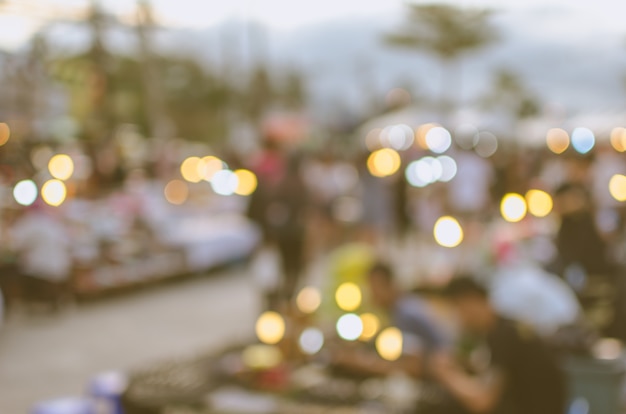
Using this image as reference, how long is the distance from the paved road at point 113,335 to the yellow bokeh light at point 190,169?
788cm

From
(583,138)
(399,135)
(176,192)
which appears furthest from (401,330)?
(583,138)

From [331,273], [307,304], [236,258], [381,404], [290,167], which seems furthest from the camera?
[236,258]

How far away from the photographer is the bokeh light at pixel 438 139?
25422mm

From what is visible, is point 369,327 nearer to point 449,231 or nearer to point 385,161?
point 449,231

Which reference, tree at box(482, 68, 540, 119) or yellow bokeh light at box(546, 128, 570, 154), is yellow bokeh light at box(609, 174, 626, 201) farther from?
tree at box(482, 68, 540, 119)

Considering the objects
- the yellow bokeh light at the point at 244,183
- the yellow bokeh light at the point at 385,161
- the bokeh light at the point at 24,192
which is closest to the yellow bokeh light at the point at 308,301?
the bokeh light at the point at 24,192

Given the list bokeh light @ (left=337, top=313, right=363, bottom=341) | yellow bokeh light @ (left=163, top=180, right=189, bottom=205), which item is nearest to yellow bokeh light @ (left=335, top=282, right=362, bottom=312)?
bokeh light @ (left=337, top=313, right=363, bottom=341)

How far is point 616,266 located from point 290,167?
344cm

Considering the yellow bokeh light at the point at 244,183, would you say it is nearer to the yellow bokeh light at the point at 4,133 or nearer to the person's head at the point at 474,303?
the yellow bokeh light at the point at 4,133

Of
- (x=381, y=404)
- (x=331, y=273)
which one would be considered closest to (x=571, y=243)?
(x=331, y=273)

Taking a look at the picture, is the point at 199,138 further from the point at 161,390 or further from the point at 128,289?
the point at 161,390

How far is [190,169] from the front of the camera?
21.3 m

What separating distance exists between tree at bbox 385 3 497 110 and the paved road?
126 feet

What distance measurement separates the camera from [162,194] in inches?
587
